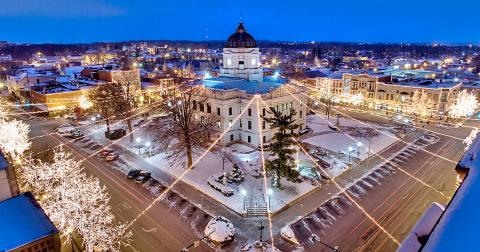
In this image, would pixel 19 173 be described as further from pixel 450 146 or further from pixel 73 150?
pixel 450 146

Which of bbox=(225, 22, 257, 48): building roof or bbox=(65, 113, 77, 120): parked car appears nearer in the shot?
bbox=(225, 22, 257, 48): building roof

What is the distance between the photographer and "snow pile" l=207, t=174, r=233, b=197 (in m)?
27.4

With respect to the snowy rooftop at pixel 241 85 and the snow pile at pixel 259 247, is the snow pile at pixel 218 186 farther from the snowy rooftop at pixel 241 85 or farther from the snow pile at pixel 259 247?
the snowy rooftop at pixel 241 85

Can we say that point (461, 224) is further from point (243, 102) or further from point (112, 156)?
point (243, 102)

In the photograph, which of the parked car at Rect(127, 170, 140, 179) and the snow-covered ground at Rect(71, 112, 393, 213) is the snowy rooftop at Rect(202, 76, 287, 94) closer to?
the snow-covered ground at Rect(71, 112, 393, 213)

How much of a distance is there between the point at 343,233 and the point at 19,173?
3028cm

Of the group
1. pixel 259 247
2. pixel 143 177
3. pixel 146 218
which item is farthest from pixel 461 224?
pixel 143 177

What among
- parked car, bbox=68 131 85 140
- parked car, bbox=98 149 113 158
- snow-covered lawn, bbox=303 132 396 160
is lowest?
snow-covered lawn, bbox=303 132 396 160

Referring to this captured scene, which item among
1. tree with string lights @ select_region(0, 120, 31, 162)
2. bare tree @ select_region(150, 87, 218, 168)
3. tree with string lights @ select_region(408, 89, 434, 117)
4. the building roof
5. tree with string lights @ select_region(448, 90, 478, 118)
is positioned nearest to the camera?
tree with string lights @ select_region(0, 120, 31, 162)

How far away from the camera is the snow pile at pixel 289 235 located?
2120 centimetres

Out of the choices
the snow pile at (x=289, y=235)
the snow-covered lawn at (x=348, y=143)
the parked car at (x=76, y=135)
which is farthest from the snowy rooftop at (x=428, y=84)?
the parked car at (x=76, y=135)

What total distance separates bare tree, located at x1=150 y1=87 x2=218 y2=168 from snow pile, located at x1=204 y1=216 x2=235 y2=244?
11806 mm

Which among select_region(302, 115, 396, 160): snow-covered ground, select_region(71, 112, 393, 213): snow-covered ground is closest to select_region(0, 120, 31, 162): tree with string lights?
select_region(71, 112, 393, 213): snow-covered ground

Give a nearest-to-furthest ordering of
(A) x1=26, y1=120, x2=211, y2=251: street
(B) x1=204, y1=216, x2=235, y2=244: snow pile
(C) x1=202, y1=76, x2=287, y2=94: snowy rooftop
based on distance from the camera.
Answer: (B) x1=204, y1=216, x2=235, y2=244: snow pile < (A) x1=26, y1=120, x2=211, y2=251: street < (C) x1=202, y1=76, x2=287, y2=94: snowy rooftop
